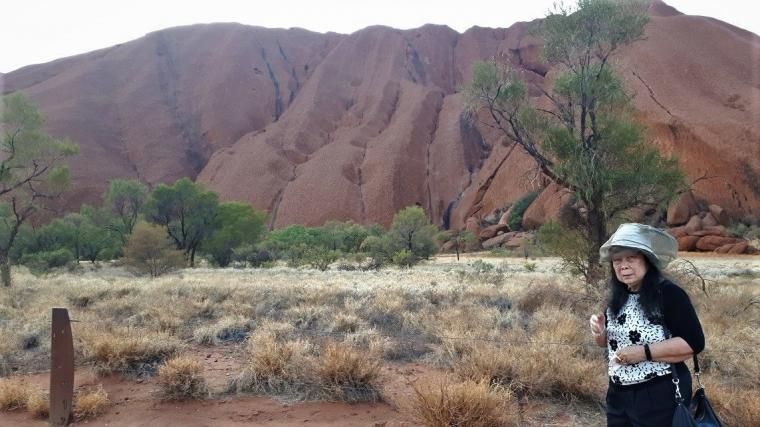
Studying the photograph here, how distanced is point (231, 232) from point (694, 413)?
34.5 meters

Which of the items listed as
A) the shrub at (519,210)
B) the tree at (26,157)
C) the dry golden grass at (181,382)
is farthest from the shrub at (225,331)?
the shrub at (519,210)

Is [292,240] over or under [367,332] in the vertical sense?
under

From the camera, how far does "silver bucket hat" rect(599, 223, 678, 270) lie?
2455 mm

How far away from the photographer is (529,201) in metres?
51.8

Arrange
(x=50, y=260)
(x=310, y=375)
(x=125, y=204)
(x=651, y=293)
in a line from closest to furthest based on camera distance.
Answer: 1. (x=651, y=293)
2. (x=310, y=375)
3. (x=50, y=260)
4. (x=125, y=204)

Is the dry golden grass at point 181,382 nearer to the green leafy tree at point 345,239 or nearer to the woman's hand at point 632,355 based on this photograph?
the woman's hand at point 632,355

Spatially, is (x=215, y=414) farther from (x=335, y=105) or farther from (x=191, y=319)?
(x=335, y=105)

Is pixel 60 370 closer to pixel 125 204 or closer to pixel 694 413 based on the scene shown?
pixel 694 413

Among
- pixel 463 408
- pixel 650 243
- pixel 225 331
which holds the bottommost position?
pixel 225 331

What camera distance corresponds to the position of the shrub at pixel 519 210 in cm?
5044

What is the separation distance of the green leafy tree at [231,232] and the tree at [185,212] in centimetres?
75

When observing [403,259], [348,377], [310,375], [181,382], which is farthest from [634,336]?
[403,259]

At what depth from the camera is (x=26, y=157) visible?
59.5 ft

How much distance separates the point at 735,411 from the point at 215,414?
4.58 m
